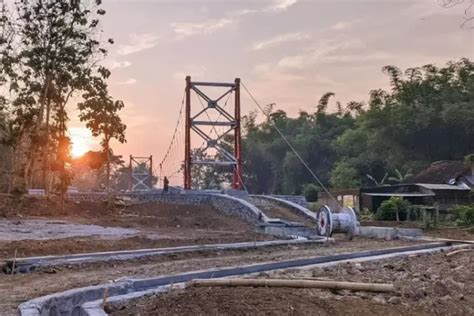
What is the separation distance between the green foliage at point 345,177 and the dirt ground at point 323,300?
31499mm

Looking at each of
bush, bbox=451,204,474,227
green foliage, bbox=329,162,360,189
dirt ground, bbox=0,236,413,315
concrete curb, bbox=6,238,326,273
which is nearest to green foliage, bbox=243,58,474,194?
green foliage, bbox=329,162,360,189

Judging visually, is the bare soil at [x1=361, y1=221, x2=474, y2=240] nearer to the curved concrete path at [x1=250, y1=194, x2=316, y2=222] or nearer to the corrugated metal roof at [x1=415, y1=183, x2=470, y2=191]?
the curved concrete path at [x1=250, y1=194, x2=316, y2=222]

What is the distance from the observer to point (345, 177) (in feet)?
124

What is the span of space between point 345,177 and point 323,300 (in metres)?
33.8

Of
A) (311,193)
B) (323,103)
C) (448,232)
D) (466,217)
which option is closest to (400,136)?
(311,193)

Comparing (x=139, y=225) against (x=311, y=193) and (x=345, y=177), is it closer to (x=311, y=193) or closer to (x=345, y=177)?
(x=311, y=193)

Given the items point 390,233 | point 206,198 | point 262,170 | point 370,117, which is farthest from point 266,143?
point 390,233

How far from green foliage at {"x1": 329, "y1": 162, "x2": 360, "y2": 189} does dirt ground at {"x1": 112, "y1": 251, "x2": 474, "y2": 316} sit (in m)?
31.5

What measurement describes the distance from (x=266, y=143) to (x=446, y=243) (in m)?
42.2

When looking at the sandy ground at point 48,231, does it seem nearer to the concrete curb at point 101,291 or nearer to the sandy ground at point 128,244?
the sandy ground at point 128,244

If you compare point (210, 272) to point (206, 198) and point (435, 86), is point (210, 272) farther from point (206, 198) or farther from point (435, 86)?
point (435, 86)

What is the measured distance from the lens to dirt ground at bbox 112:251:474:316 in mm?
4199

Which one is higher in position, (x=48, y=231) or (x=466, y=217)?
(x=466, y=217)

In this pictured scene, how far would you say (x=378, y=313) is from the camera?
4.29 m
